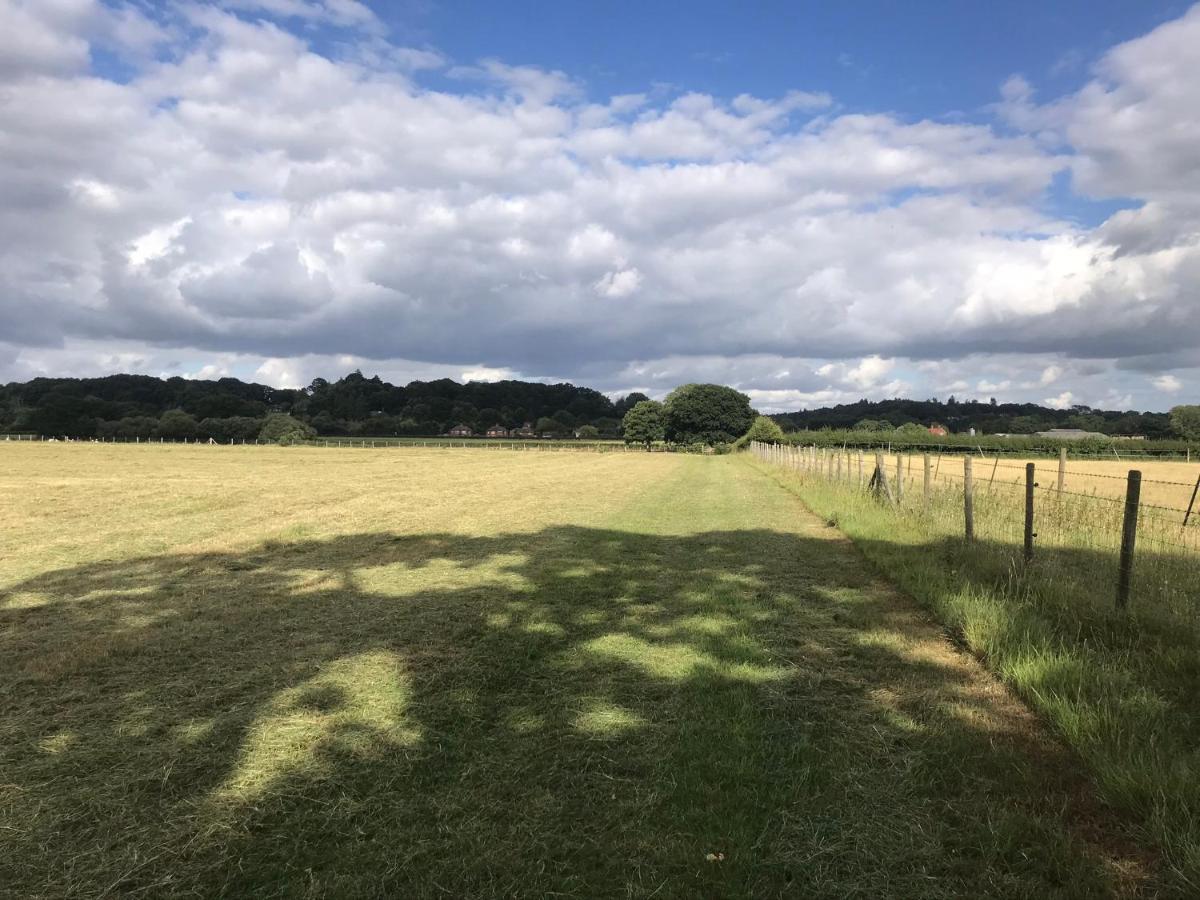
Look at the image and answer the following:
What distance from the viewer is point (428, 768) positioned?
399 centimetres

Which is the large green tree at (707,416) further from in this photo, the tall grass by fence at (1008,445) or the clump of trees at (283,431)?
the clump of trees at (283,431)

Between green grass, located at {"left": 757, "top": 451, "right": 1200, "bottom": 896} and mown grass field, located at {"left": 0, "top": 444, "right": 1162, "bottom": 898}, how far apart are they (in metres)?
0.20

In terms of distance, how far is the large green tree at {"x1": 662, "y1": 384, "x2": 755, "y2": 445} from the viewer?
126562 mm

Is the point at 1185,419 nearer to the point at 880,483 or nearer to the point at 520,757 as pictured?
the point at 880,483

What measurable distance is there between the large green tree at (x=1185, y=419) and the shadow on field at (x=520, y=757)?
126030 millimetres

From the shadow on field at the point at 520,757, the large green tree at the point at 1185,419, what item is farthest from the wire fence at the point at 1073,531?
the large green tree at the point at 1185,419

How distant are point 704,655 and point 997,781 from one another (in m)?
2.56

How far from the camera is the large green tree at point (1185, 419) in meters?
105

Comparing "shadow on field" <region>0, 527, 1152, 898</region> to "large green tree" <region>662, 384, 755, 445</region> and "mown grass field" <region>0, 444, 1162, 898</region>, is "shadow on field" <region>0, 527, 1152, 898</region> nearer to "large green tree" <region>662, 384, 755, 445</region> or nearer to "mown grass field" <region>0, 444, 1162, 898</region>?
"mown grass field" <region>0, 444, 1162, 898</region>

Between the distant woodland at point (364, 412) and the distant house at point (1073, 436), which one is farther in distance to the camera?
the distant woodland at point (364, 412)

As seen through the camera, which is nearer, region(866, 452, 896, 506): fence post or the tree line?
region(866, 452, 896, 506): fence post

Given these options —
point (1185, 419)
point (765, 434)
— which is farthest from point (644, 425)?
point (1185, 419)

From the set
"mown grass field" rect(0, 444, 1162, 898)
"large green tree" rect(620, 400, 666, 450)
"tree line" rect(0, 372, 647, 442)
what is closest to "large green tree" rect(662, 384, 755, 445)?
"large green tree" rect(620, 400, 666, 450)

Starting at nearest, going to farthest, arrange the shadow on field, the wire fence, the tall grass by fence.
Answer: the shadow on field, the wire fence, the tall grass by fence
